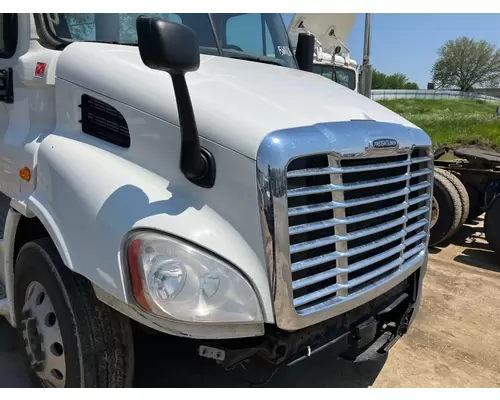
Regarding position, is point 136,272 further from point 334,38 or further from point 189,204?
point 334,38

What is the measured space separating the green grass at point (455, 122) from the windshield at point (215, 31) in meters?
8.07

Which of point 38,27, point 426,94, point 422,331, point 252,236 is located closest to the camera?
point 252,236

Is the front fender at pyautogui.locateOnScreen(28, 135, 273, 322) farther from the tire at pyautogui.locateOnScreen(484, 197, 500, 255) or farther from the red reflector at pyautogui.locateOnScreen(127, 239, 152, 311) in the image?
the tire at pyautogui.locateOnScreen(484, 197, 500, 255)

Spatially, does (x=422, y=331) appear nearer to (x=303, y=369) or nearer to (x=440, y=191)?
(x=303, y=369)

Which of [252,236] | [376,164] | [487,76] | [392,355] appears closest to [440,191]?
[392,355]

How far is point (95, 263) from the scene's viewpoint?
2221 millimetres

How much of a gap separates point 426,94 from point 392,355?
154 ft

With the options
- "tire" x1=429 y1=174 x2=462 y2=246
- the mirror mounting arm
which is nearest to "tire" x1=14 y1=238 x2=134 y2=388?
the mirror mounting arm

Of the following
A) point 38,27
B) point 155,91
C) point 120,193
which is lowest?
point 120,193

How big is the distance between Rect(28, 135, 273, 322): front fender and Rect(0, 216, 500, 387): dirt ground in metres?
1.05

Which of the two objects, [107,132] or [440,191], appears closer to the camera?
[107,132]

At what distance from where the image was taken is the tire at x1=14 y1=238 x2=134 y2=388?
95.1 inches

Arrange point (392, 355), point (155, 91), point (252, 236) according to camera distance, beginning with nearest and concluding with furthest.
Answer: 1. point (252, 236)
2. point (155, 91)
3. point (392, 355)

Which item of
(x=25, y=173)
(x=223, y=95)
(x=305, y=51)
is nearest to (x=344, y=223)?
(x=223, y=95)
